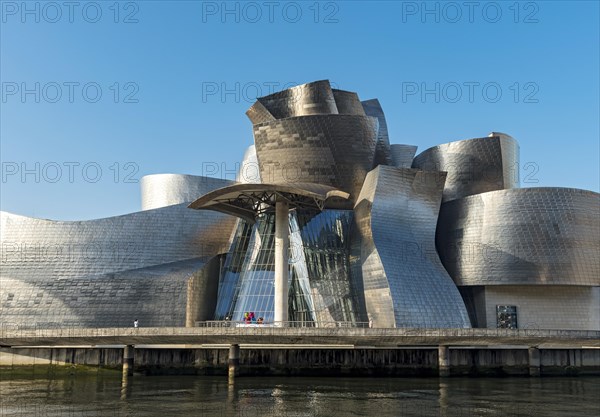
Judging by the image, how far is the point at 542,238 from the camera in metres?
38.0

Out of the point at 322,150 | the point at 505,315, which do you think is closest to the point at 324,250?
the point at 322,150

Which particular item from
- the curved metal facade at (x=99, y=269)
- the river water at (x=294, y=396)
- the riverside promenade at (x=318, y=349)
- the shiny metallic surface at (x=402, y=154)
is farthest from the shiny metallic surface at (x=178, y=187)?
the river water at (x=294, y=396)

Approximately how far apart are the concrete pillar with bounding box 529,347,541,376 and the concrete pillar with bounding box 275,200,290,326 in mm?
12763

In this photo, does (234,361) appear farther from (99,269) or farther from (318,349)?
(99,269)

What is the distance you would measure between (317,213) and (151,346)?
45.5 ft

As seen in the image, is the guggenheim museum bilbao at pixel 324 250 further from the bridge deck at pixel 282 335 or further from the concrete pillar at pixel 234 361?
the bridge deck at pixel 282 335

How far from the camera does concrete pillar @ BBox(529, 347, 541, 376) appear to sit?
94.8ft

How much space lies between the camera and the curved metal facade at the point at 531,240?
124 ft

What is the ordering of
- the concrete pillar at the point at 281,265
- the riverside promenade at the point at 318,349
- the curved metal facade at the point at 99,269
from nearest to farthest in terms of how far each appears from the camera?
the riverside promenade at the point at 318,349 → the concrete pillar at the point at 281,265 → the curved metal facade at the point at 99,269

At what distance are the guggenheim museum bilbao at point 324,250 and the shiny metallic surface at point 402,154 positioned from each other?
476 cm

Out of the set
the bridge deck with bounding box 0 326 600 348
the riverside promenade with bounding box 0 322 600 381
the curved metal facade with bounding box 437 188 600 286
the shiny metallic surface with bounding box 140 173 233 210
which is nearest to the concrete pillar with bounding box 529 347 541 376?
the riverside promenade with bounding box 0 322 600 381

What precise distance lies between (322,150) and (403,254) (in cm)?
876

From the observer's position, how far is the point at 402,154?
157ft

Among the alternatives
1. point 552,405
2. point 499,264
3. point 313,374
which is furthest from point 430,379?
point 499,264
